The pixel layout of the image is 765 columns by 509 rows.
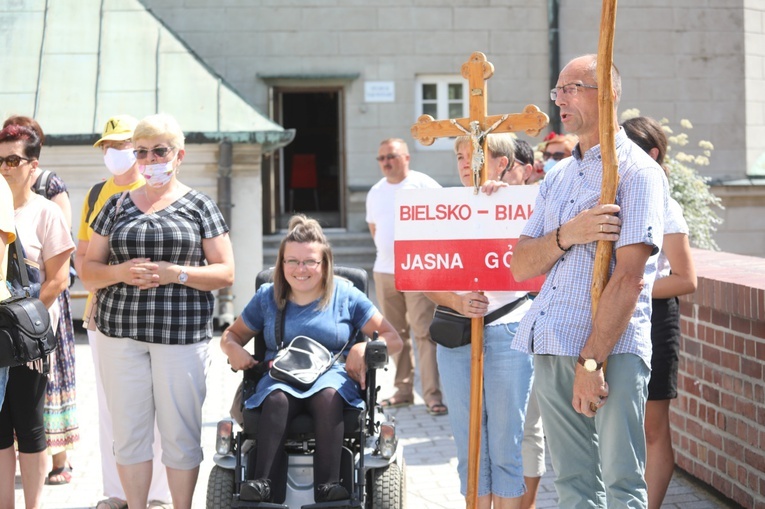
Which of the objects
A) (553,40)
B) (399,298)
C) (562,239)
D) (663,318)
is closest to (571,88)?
(562,239)

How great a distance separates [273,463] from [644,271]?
1851 millimetres

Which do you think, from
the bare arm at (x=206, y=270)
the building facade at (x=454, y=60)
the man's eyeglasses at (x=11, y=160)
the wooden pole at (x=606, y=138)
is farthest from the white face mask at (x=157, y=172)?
the building facade at (x=454, y=60)

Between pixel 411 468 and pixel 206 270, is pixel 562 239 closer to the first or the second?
pixel 206 270

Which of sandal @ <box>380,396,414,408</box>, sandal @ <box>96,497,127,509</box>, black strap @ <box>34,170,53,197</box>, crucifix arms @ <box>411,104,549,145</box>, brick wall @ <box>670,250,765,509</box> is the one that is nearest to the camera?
crucifix arms @ <box>411,104,549,145</box>

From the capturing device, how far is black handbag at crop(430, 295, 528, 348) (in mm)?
4191

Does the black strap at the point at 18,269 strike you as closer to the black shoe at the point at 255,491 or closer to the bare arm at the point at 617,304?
the black shoe at the point at 255,491

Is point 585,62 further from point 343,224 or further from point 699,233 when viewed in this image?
point 343,224

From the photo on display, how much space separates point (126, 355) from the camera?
178 inches

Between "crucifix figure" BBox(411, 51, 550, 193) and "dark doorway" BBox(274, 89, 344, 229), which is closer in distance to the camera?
"crucifix figure" BBox(411, 51, 550, 193)

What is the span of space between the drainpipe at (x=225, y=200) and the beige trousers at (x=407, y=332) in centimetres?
384

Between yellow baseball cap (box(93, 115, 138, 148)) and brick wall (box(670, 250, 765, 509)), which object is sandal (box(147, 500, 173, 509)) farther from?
brick wall (box(670, 250, 765, 509))

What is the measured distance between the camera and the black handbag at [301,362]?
14.3ft

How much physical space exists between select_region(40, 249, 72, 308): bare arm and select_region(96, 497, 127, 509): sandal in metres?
1.08

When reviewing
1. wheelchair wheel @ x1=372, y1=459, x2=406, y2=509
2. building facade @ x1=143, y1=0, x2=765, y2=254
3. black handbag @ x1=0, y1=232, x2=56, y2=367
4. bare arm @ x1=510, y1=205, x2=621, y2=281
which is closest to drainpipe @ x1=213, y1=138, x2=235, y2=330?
building facade @ x1=143, y1=0, x2=765, y2=254
